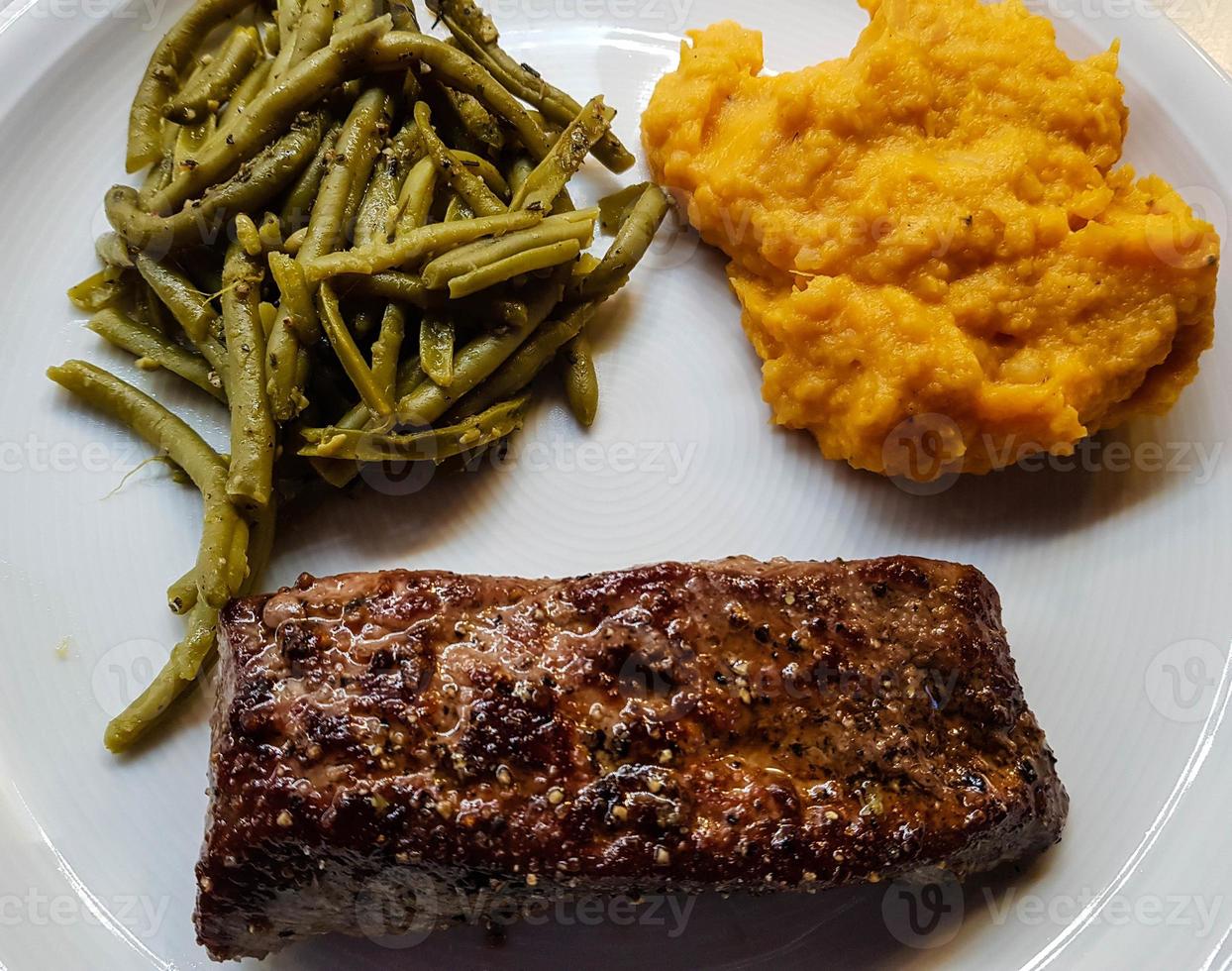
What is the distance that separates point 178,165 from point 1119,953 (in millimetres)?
4309

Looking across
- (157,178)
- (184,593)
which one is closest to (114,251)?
(157,178)

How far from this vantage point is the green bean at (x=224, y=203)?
3553 millimetres

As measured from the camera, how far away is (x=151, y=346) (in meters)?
A: 3.69

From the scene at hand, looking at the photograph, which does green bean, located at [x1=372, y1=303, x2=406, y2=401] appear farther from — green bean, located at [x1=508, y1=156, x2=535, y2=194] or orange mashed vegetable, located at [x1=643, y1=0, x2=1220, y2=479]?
orange mashed vegetable, located at [x1=643, y1=0, x2=1220, y2=479]

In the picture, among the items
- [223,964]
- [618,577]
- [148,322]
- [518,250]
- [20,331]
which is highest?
[518,250]

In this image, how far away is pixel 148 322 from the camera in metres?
3.80

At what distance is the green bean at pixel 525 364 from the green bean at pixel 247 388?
710 mm

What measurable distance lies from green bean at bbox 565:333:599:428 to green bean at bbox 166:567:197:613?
60.9 inches

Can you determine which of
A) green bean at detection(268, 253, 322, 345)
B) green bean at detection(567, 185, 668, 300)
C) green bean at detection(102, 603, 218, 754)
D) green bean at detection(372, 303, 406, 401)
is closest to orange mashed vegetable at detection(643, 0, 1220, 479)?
green bean at detection(567, 185, 668, 300)

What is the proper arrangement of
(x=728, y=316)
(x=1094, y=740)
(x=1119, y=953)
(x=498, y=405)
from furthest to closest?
1. (x=728, y=316)
2. (x=498, y=405)
3. (x=1094, y=740)
4. (x=1119, y=953)

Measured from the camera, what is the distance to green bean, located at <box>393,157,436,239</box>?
3537mm

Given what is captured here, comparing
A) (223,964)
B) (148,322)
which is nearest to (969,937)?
(223,964)

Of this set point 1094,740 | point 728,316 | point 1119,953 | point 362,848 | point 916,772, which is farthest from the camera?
point 728,316

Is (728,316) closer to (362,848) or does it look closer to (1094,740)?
(1094,740)
